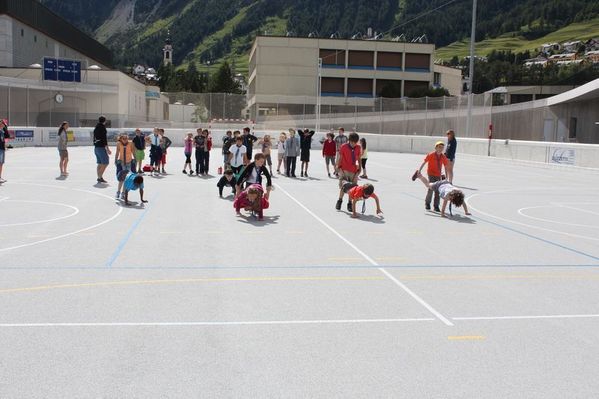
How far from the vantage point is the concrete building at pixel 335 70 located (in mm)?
92375

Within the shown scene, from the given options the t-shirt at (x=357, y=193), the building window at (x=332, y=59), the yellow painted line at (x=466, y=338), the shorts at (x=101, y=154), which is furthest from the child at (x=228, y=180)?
the building window at (x=332, y=59)

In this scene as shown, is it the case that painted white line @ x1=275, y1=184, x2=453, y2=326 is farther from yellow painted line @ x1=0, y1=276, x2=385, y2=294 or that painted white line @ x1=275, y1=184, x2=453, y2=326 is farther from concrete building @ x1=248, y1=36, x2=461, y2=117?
concrete building @ x1=248, y1=36, x2=461, y2=117

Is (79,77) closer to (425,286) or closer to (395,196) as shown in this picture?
(395,196)

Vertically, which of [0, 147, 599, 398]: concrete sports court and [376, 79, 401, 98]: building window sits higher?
[376, 79, 401, 98]: building window

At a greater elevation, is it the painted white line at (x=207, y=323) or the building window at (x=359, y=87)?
the building window at (x=359, y=87)

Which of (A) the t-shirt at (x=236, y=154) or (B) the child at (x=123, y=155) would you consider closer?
(B) the child at (x=123, y=155)

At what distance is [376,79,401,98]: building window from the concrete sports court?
76.8 meters

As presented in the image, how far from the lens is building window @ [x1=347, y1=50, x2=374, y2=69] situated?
9469cm

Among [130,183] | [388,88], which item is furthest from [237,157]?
[388,88]

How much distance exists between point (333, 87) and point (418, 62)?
12494 millimetres

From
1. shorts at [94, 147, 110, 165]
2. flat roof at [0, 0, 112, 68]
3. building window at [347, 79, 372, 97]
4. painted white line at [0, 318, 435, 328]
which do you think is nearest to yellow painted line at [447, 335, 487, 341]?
painted white line at [0, 318, 435, 328]

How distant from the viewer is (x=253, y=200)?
1386 centimetres

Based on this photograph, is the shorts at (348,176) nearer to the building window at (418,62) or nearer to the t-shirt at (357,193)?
the t-shirt at (357,193)

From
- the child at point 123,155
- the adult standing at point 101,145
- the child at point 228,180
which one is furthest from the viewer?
the adult standing at point 101,145
